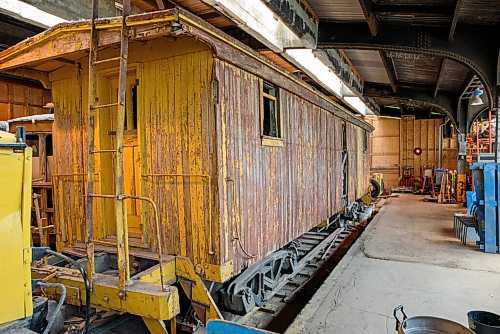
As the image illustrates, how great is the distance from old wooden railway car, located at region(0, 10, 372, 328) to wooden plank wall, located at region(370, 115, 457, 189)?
2118 cm

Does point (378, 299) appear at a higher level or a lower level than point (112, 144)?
lower

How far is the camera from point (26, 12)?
554 cm

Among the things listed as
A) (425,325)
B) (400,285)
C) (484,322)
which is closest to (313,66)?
(400,285)

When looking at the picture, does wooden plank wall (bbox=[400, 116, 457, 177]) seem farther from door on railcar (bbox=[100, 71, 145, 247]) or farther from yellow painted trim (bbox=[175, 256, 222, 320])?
yellow painted trim (bbox=[175, 256, 222, 320])

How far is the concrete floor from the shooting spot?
4.10m

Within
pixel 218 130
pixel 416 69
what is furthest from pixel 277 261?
pixel 416 69

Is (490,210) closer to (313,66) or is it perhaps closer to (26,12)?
(313,66)

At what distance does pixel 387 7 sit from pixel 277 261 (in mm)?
4843

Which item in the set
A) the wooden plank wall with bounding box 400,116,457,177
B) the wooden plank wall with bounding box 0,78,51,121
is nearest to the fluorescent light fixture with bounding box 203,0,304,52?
the wooden plank wall with bounding box 0,78,51,121

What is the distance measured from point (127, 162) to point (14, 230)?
94.4 inches

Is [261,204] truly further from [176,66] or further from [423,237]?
[423,237]

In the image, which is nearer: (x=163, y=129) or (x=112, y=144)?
(x=163, y=129)

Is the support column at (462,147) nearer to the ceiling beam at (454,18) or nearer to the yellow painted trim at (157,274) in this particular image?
the ceiling beam at (454,18)

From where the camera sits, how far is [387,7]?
5.78 meters
